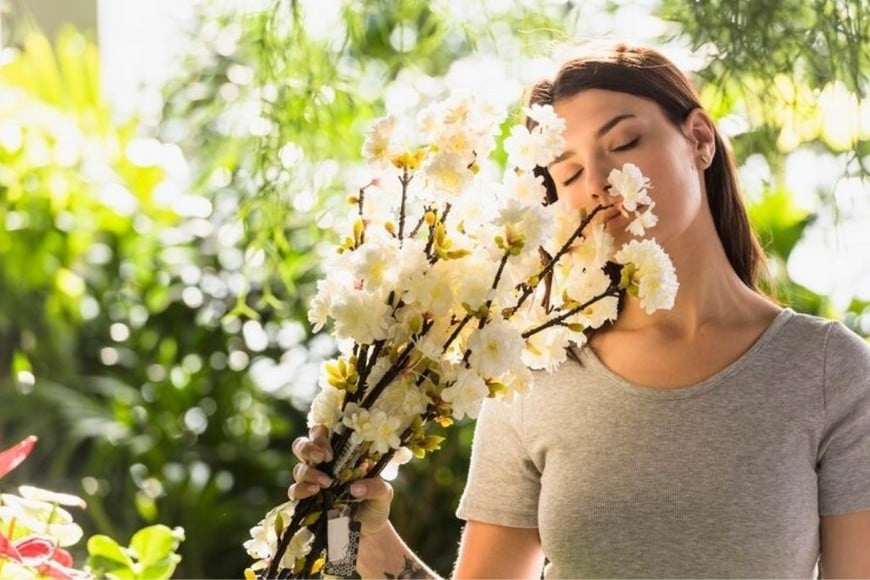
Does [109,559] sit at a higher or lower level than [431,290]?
lower

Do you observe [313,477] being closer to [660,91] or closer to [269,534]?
[269,534]

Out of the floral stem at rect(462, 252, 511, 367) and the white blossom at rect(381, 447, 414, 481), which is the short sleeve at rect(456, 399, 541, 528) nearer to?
the white blossom at rect(381, 447, 414, 481)

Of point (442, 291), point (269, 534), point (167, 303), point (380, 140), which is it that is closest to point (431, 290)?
point (442, 291)

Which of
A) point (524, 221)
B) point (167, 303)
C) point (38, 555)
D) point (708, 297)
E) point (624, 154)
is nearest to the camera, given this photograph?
point (524, 221)

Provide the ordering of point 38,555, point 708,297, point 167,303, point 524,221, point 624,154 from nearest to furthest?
point 524,221 → point 38,555 → point 624,154 → point 708,297 → point 167,303

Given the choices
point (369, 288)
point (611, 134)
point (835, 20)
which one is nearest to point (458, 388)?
point (369, 288)

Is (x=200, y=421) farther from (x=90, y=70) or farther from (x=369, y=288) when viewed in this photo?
(x=369, y=288)

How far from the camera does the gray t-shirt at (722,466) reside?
105cm

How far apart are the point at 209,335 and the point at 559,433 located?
1231 millimetres

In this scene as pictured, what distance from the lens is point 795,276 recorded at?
80.6 inches

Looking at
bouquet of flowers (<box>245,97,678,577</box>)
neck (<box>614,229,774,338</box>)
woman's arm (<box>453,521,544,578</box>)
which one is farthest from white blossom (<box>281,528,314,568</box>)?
neck (<box>614,229,774,338</box>)

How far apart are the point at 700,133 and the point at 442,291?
0.36m

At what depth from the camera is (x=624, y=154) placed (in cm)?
103

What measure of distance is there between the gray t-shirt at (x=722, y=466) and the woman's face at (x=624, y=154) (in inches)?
6.1
